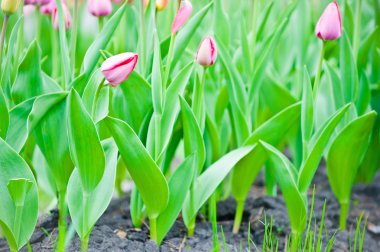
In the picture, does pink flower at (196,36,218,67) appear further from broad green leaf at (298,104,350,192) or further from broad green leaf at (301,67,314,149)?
broad green leaf at (298,104,350,192)

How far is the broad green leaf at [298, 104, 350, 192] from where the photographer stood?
208 centimetres

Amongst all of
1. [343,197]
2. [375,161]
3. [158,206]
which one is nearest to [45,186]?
[158,206]

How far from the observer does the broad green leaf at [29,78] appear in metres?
2.02

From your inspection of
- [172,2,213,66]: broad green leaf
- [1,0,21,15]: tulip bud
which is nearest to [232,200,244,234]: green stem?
[172,2,213,66]: broad green leaf

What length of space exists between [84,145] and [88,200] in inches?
7.6

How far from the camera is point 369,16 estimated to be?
129 inches

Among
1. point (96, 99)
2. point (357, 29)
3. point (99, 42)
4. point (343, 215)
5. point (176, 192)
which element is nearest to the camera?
point (96, 99)

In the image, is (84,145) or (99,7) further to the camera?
(99,7)

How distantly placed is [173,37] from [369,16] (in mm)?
1639

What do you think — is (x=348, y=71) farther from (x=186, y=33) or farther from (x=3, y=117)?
(x=3, y=117)

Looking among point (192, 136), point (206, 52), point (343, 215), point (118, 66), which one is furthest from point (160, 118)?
point (343, 215)

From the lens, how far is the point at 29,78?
81.0 inches

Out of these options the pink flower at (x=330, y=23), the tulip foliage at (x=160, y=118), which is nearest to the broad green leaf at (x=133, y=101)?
the tulip foliage at (x=160, y=118)

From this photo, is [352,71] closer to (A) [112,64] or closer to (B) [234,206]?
(B) [234,206]
